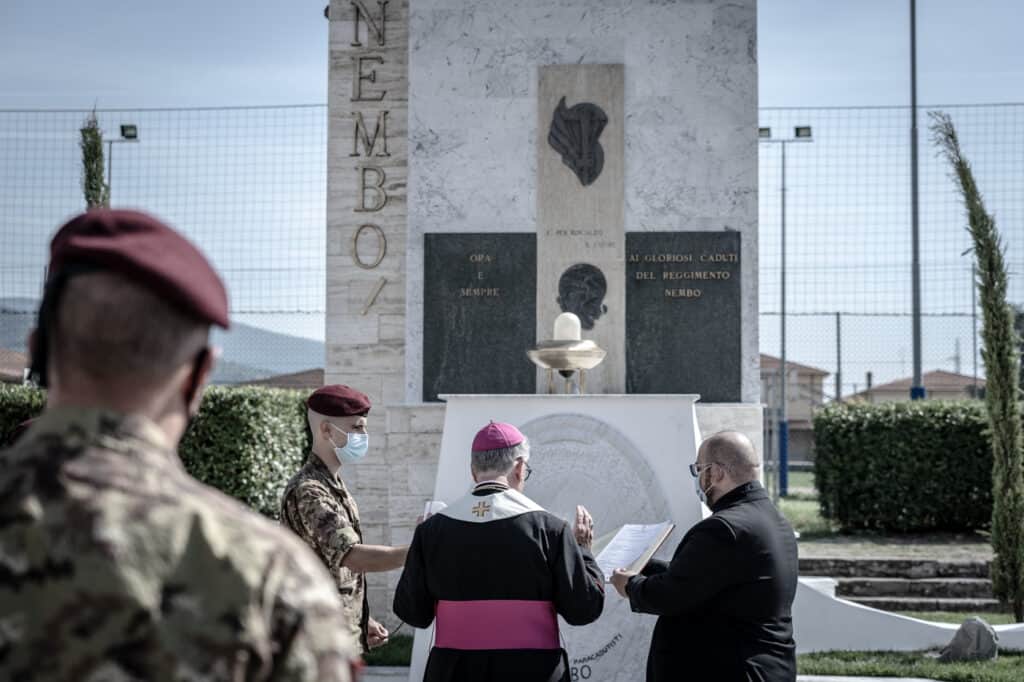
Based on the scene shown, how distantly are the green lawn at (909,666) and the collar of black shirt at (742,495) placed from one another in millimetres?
3441

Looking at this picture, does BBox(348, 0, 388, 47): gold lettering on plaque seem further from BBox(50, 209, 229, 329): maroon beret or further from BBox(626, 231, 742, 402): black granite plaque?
BBox(50, 209, 229, 329): maroon beret

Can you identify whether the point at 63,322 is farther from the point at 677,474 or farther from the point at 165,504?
the point at 677,474

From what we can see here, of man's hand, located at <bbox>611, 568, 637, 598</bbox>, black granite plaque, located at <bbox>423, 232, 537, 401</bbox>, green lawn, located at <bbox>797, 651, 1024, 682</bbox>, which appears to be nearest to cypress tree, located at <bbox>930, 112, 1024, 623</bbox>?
green lawn, located at <bbox>797, 651, 1024, 682</bbox>

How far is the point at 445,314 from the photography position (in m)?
9.49

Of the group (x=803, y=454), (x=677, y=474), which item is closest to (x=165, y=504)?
(x=677, y=474)

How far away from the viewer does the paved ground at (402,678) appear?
7.42 m

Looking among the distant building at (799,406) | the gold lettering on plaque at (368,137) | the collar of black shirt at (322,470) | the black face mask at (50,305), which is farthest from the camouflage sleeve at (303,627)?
the distant building at (799,406)

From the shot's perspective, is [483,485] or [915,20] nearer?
[483,485]

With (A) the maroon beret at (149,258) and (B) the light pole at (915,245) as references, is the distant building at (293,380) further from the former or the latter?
(A) the maroon beret at (149,258)

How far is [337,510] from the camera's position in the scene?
4.55 metres

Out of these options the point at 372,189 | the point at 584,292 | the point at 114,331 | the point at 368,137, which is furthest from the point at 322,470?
the point at 368,137

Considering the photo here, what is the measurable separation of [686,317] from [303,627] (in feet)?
26.2

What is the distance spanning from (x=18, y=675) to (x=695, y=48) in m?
8.85

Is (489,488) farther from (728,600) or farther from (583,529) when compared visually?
(728,600)
